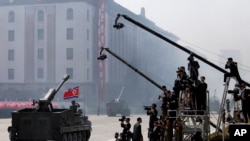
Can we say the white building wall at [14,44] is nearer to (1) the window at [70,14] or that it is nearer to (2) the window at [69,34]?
(2) the window at [69,34]

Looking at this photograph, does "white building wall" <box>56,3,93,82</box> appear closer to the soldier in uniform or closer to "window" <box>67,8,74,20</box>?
"window" <box>67,8,74,20</box>

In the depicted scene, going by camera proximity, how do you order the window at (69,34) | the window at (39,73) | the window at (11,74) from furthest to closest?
the window at (11,74) < the window at (39,73) < the window at (69,34)

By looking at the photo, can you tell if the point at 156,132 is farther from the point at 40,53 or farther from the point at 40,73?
the point at 40,53

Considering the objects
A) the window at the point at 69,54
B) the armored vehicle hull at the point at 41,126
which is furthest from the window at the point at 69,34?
the armored vehicle hull at the point at 41,126

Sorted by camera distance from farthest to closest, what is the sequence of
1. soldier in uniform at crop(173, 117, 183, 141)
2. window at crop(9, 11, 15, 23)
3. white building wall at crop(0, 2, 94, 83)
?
1. window at crop(9, 11, 15, 23)
2. white building wall at crop(0, 2, 94, 83)
3. soldier in uniform at crop(173, 117, 183, 141)

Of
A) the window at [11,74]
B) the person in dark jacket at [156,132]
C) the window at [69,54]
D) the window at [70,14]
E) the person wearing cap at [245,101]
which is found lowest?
the person in dark jacket at [156,132]

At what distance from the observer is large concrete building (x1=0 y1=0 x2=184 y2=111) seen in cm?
7038

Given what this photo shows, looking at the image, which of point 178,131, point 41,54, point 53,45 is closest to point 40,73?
point 41,54

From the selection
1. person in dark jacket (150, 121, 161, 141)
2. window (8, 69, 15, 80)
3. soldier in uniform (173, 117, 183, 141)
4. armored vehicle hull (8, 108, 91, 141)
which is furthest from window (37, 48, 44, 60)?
soldier in uniform (173, 117, 183, 141)

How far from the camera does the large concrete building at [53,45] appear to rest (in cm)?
7038

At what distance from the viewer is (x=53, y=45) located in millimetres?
71688

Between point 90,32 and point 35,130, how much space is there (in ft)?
168

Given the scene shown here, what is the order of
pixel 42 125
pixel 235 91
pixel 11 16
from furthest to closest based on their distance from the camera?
pixel 11 16 → pixel 42 125 → pixel 235 91

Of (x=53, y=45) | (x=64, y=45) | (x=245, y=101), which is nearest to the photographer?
(x=245, y=101)
